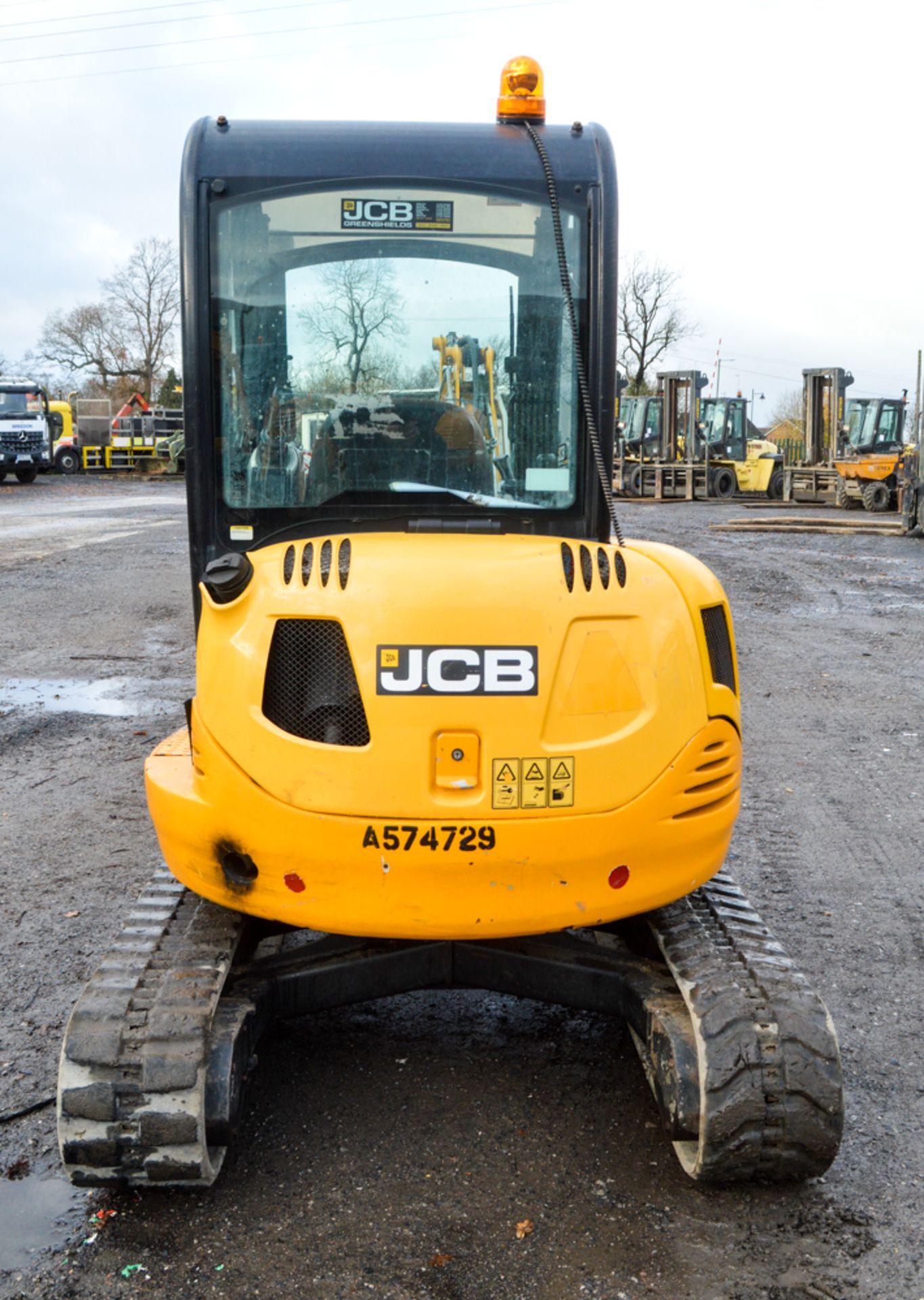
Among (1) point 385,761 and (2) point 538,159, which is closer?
(1) point 385,761

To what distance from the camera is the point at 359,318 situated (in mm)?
3859

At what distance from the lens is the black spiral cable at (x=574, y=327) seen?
11.9ft

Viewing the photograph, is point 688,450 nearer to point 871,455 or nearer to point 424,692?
point 871,455

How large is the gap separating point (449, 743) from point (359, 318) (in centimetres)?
149

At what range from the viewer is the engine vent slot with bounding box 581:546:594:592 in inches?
127

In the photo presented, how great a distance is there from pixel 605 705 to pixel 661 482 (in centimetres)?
3727

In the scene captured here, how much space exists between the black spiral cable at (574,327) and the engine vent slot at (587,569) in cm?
29

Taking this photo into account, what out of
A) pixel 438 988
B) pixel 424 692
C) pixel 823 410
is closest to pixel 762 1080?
pixel 438 988

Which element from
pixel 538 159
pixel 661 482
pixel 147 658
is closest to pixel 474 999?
pixel 538 159

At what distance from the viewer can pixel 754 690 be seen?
961 cm

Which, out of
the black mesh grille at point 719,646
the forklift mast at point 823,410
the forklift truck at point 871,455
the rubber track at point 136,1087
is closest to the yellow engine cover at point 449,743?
the black mesh grille at point 719,646

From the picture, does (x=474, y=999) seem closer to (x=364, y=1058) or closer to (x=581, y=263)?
(x=364, y=1058)

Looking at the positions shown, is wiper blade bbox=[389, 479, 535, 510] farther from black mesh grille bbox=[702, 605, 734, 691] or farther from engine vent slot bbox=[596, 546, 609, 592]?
black mesh grille bbox=[702, 605, 734, 691]

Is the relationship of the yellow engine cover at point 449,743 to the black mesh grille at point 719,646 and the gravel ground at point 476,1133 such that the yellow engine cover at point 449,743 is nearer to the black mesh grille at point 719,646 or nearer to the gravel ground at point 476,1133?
the black mesh grille at point 719,646
